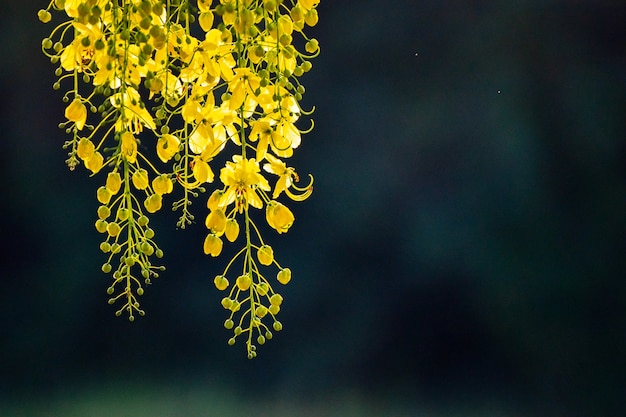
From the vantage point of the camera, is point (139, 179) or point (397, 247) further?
point (397, 247)

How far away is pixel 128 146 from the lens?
1.92 ft

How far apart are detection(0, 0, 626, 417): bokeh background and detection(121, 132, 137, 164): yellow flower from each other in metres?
1.14

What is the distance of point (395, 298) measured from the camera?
1.73m

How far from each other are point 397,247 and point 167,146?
3.82 ft

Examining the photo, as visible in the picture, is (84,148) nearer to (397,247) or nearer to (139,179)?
(139,179)

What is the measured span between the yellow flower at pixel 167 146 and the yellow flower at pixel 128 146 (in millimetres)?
21

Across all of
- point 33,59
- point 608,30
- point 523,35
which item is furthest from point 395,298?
point 33,59

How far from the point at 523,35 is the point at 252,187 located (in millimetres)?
1284

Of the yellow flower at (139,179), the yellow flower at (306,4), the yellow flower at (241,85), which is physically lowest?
the yellow flower at (139,179)

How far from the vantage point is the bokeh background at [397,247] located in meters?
1.70

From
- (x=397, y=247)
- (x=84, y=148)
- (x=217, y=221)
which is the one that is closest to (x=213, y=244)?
(x=217, y=221)

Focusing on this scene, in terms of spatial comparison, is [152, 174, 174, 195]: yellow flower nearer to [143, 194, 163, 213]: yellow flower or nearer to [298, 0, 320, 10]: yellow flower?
[143, 194, 163, 213]: yellow flower

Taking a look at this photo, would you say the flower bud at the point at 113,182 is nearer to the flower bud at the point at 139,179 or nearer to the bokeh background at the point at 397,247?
the flower bud at the point at 139,179

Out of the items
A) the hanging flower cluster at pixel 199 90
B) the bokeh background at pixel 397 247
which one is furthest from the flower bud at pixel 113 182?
the bokeh background at pixel 397 247
